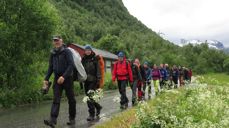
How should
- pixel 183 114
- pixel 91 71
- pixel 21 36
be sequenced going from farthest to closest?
pixel 21 36, pixel 91 71, pixel 183 114

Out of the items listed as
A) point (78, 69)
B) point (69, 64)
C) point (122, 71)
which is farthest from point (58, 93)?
point (122, 71)

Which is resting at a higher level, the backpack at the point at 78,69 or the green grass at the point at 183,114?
the backpack at the point at 78,69

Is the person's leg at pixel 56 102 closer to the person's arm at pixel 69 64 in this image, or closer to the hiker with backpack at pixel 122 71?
the person's arm at pixel 69 64

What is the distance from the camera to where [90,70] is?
13.9 meters

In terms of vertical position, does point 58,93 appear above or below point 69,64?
below

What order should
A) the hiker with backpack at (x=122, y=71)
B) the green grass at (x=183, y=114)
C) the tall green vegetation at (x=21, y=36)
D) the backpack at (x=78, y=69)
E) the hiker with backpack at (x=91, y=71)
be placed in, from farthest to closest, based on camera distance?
1. the tall green vegetation at (x=21, y=36)
2. the hiker with backpack at (x=122, y=71)
3. the hiker with backpack at (x=91, y=71)
4. the backpack at (x=78, y=69)
5. the green grass at (x=183, y=114)

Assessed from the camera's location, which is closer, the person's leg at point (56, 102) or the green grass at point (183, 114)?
the green grass at point (183, 114)

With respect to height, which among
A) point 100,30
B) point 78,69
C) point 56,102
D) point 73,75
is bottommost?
point 56,102

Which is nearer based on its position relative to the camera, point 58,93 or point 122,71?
point 58,93

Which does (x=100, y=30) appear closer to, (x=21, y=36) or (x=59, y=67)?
(x=21, y=36)

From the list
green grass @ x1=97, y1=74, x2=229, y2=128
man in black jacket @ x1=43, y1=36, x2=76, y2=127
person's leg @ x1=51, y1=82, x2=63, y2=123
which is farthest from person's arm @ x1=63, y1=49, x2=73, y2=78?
green grass @ x1=97, y1=74, x2=229, y2=128

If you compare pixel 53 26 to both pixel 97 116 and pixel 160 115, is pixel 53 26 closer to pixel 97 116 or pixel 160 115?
pixel 97 116

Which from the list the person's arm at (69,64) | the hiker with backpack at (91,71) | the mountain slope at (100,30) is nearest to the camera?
the person's arm at (69,64)

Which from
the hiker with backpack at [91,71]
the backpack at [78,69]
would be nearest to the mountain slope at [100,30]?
the hiker with backpack at [91,71]
